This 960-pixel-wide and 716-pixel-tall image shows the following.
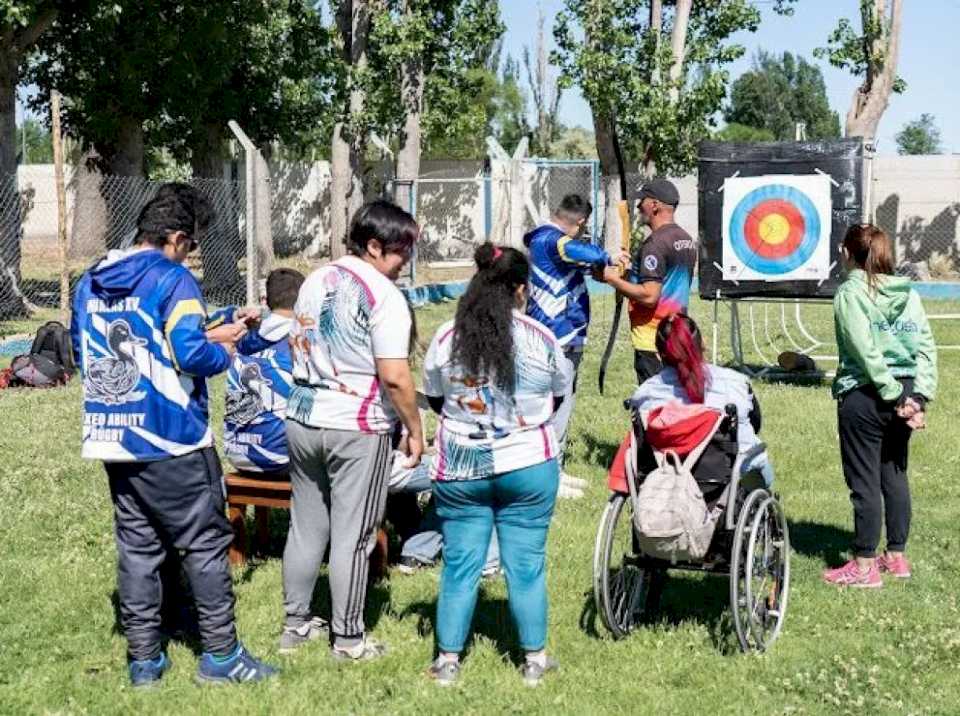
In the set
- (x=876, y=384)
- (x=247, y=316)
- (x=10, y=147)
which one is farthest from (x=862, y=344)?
(x=10, y=147)

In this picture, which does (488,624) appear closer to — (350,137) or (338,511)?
(338,511)

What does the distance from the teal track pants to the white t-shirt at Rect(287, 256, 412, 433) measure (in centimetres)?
40

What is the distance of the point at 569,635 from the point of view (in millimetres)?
5105

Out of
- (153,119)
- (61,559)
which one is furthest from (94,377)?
(153,119)

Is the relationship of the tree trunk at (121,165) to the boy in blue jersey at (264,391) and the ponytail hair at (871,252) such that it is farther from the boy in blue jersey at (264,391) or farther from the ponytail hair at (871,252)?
the ponytail hair at (871,252)

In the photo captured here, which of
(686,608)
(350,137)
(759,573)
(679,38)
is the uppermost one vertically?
(679,38)

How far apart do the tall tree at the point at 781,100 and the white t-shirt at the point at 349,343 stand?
3136 inches

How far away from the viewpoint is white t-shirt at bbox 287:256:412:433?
4.42 m

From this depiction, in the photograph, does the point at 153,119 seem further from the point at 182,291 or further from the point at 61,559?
the point at 182,291

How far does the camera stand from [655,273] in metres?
7.00

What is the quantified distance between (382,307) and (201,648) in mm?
1594

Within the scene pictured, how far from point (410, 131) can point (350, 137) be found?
268 centimetres

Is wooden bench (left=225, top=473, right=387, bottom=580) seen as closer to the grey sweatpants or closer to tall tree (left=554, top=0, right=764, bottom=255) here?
the grey sweatpants

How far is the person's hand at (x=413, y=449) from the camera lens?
4578 millimetres
